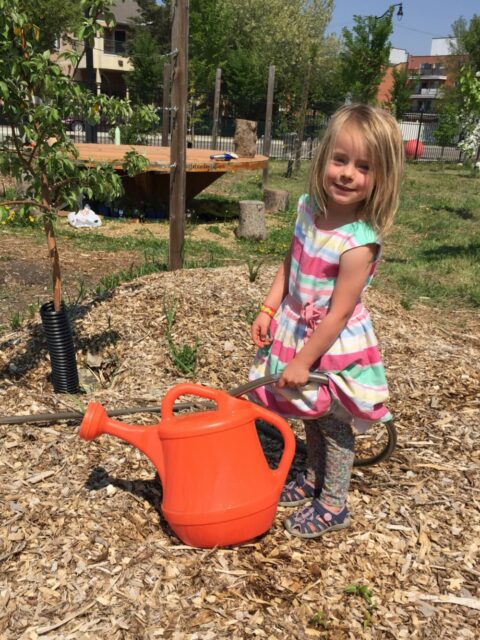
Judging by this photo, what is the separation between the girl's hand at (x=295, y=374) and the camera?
2064 millimetres

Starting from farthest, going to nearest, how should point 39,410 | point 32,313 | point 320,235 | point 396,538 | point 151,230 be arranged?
point 151,230
point 32,313
point 39,410
point 396,538
point 320,235

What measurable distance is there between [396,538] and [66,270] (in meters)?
5.12

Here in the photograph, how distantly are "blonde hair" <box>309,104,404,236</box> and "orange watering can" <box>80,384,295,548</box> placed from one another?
2.55ft

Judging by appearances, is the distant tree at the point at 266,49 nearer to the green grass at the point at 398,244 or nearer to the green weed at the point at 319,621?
the green grass at the point at 398,244

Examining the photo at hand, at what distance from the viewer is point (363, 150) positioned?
1.98 meters

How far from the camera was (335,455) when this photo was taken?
92.6 inches

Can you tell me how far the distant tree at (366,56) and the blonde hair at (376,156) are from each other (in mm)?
20969

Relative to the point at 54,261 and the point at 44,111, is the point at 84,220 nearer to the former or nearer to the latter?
the point at 54,261

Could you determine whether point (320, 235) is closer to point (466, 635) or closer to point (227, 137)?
point (466, 635)

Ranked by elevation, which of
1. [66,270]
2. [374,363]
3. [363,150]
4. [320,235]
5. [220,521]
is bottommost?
[66,270]

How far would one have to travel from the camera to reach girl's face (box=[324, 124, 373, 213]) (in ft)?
6.51

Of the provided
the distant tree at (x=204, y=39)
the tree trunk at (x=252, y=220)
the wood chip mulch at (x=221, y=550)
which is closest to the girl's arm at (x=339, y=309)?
the wood chip mulch at (x=221, y=550)

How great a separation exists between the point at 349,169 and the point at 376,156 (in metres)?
0.09

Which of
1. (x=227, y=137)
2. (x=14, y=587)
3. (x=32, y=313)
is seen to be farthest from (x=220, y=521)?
(x=227, y=137)
